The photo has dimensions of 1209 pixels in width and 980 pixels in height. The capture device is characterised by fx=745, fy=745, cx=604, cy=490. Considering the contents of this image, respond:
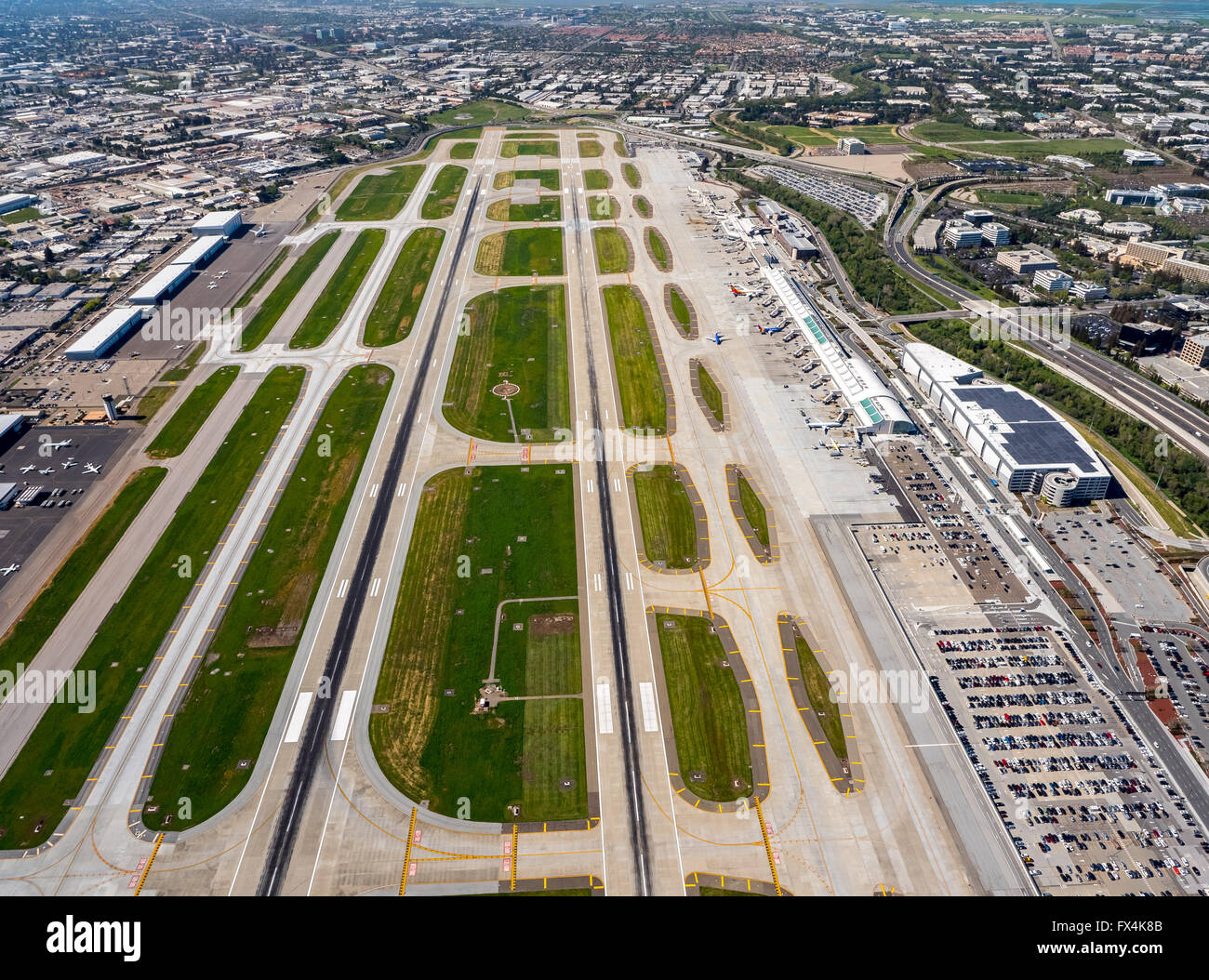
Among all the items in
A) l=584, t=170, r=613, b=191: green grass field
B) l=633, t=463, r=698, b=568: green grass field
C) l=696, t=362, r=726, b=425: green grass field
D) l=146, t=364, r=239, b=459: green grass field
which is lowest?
l=633, t=463, r=698, b=568: green grass field

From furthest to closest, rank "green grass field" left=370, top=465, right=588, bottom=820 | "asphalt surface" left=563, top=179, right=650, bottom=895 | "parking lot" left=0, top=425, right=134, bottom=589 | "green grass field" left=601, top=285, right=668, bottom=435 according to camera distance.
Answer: "green grass field" left=601, top=285, right=668, bottom=435
"parking lot" left=0, top=425, right=134, bottom=589
"green grass field" left=370, top=465, right=588, bottom=820
"asphalt surface" left=563, top=179, right=650, bottom=895

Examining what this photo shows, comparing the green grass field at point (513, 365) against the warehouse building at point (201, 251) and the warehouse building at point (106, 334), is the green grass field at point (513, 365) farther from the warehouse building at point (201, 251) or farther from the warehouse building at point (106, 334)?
the warehouse building at point (201, 251)

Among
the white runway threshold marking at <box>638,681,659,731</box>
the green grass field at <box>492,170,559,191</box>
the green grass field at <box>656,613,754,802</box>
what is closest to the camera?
the green grass field at <box>656,613,754,802</box>

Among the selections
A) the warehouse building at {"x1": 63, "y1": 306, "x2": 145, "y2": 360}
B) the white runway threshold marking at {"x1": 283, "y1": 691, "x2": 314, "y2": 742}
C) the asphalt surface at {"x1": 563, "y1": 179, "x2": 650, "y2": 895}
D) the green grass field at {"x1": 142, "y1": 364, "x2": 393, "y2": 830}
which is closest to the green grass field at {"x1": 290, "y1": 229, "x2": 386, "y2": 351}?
the warehouse building at {"x1": 63, "y1": 306, "x2": 145, "y2": 360}

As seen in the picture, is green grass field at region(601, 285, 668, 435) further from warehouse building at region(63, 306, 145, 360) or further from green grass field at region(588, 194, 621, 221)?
warehouse building at region(63, 306, 145, 360)

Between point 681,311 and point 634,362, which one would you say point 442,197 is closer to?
point 681,311

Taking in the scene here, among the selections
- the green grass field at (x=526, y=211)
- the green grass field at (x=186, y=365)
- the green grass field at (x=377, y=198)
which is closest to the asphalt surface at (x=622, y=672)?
the green grass field at (x=186, y=365)
